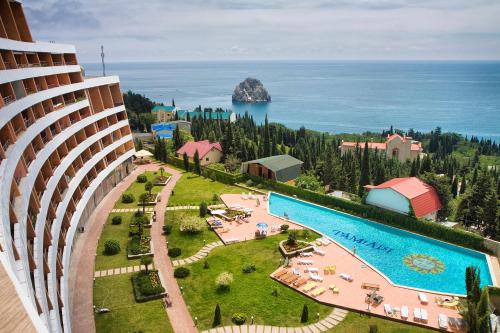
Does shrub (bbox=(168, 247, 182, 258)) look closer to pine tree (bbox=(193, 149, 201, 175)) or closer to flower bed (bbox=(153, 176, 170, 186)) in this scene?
flower bed (bbox=(153, 176, 170, 186))

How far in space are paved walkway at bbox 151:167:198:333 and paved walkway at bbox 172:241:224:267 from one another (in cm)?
83

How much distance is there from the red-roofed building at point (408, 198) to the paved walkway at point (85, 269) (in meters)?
32.6

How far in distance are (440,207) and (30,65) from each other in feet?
151

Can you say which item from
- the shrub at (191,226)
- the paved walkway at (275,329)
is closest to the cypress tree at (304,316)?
the paved walkway at (275,329)

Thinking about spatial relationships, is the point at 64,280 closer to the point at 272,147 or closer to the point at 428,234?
the point at 428,234

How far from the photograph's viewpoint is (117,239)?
41812 millimetres

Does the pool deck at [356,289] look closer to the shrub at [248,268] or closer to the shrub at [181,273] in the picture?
the shrub at [248,268]

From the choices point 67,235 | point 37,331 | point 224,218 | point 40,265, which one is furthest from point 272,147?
point 37,331

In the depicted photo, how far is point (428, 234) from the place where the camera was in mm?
43469

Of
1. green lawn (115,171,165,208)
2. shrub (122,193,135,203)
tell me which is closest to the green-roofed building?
green lawn (115,171,165,208)

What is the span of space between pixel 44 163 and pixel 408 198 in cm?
3726

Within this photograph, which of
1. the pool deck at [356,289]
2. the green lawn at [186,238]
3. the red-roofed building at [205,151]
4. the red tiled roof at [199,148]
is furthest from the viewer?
the red tiled roof at [199,148]

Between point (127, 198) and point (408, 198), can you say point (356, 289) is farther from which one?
point (127, 198)

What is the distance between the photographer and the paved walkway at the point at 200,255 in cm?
3719
